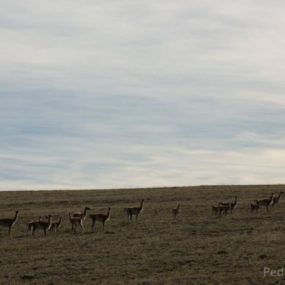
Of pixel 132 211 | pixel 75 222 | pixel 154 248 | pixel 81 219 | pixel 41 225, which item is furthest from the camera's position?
pixel 132 211

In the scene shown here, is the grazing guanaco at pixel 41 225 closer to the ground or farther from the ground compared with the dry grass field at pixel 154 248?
farther from the ground

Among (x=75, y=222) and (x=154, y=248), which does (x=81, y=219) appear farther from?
(x=154, y=248)

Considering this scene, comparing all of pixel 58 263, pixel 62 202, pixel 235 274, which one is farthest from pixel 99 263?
pixel 62 202

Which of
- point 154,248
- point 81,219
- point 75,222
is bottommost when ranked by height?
point 154,248

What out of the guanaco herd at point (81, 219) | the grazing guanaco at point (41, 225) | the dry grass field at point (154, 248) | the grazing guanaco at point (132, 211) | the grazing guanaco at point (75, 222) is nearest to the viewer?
the dry grass field at point (154, 248)

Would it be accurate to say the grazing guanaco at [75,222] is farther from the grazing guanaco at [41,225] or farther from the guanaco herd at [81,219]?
the grazing guanaco at [41,225]

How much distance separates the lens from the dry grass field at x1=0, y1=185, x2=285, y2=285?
25.3m

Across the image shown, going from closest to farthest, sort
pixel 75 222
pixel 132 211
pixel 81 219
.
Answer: pixel 75 222 < pixel 81 219 < pixel 132 211

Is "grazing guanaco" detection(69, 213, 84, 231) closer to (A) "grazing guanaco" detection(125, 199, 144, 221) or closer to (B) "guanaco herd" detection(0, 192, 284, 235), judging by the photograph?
(B) "guanaco herd" detection(0, 192, 284, 235)

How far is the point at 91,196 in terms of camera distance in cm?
5672

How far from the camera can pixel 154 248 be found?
30.8 meters

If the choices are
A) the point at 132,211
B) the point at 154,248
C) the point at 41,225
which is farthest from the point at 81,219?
the point at 154,248

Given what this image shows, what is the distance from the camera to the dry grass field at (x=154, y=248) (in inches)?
995

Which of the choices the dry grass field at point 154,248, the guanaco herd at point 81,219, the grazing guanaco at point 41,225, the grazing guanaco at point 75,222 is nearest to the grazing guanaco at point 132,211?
the guanaco herd at point 81,219
